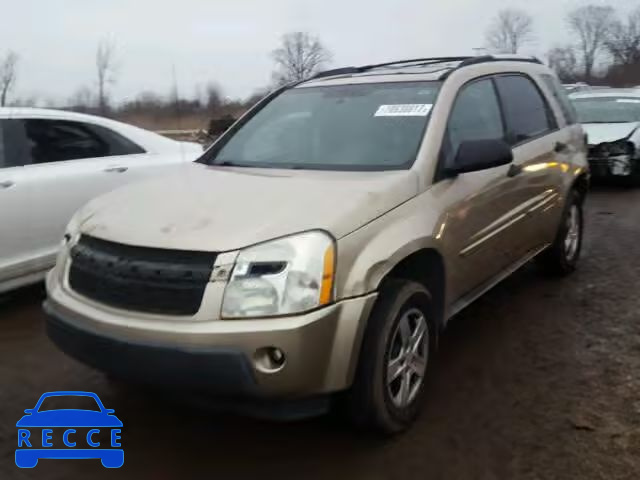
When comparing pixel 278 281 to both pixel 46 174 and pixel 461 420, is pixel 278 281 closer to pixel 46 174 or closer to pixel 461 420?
pixel 461 420

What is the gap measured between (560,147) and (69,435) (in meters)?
3.88

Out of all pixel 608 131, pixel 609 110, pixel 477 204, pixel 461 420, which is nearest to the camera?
pixel 461 420

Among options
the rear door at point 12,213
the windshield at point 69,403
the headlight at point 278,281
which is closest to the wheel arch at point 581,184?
the headlight at point 278,281

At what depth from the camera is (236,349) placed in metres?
2.62

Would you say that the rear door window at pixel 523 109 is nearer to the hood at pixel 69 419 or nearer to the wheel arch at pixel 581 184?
the wheel arch at pixel 581 184

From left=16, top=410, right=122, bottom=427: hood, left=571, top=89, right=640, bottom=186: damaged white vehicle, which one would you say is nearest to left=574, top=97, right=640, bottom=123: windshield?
left=571, top=89, right=640, bottom=186: damaged white vehicle

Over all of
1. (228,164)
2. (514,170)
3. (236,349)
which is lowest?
(236,349)

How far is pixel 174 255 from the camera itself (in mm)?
2783

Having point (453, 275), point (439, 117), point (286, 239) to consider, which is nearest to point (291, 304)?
point (286, 239)

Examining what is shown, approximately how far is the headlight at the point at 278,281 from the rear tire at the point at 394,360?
0.35 m

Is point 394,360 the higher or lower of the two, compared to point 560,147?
lower

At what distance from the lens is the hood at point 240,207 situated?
9.25 ft

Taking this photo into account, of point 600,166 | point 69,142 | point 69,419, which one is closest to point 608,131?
point 600,166

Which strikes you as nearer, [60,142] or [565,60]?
[60,142]
